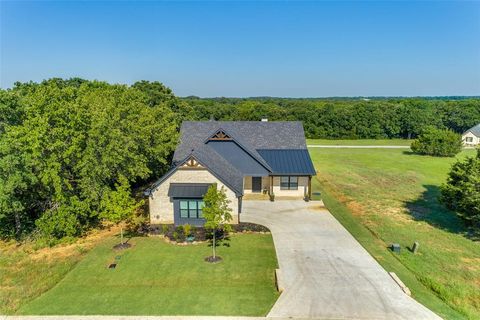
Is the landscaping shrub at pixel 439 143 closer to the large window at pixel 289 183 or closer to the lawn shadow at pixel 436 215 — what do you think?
the lawn shadow at pixel 436 215

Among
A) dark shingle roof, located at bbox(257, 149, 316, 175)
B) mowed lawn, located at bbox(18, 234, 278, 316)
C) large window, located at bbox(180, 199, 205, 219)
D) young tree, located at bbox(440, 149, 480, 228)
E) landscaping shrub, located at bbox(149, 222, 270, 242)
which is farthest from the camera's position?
dark shingle roof, located at bbox(257, 149, 316, 175)

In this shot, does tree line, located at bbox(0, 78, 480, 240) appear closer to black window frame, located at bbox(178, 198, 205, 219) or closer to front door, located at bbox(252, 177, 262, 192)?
black window frame, located at bbox(178, 198, 205, 219)

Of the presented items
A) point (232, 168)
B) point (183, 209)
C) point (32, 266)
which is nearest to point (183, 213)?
point (183, 209)

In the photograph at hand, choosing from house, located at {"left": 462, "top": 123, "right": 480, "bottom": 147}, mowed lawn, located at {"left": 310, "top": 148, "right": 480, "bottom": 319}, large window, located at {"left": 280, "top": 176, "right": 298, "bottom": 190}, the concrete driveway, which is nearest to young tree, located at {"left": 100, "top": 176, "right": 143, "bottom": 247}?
the concrete driveway

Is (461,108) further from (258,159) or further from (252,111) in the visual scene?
(258,159)

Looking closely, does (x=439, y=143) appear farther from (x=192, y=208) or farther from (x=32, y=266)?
(x=32, y=266)
